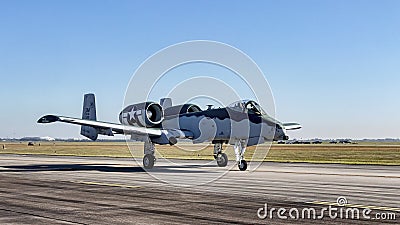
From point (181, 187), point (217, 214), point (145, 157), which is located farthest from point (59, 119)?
point (217, 214)

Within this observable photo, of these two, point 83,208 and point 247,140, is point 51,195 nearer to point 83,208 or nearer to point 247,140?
point 83,208

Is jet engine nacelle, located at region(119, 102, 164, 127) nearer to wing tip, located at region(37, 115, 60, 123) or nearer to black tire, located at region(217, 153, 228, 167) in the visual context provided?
black tire, located at region(217, 153, 228, 167)

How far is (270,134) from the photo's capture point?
1122 inches

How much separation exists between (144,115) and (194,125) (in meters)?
3.53

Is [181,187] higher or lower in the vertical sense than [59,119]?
lower

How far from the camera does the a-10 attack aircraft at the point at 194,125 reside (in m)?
28.8

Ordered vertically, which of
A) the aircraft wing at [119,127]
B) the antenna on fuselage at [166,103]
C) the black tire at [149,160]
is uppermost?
the antenna on fuselage at [166,103]

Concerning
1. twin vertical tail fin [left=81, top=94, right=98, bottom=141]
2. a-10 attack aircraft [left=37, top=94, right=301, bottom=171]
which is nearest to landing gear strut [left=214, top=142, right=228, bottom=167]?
a-10 attack aircraft [left=37, top=94, right=301, bottom=171]

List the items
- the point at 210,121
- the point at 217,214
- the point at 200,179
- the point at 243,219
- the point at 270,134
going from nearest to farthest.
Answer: the point at 243,219, the point at 217,214, the point at 200,179, the point at 270,134, the point at 210,121

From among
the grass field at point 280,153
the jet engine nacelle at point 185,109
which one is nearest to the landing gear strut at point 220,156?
the grass field at point 280,153

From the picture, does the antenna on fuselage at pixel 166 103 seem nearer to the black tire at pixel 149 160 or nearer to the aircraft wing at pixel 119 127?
the aircraft wing at pixel 119 127

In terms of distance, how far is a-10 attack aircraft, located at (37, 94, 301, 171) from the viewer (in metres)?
28.8

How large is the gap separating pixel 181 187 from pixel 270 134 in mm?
9811

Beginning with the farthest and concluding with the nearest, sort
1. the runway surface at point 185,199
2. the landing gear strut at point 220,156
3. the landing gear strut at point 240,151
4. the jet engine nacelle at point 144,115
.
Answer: the landing gear strut at point 220,156 < the jet engine nacelle at point 144,115 < the landing gear strut at point 240,151 < the runway surface at point 185,199
